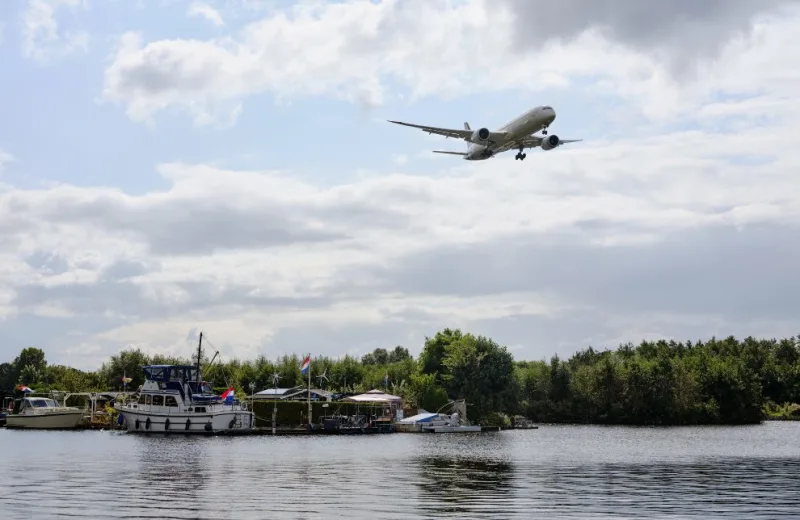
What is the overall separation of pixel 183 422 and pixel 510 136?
46.9 m

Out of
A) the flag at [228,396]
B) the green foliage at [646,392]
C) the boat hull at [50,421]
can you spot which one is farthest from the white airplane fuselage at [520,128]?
the green foliage at [646,392]

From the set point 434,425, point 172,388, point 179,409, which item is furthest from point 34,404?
point 434,425

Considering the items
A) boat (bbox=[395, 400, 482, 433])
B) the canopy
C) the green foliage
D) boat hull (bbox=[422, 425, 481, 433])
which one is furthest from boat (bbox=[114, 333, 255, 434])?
the green foliage

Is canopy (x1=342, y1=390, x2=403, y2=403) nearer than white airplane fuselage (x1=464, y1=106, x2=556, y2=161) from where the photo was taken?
No

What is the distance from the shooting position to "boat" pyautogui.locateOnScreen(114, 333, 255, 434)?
98.7 metres

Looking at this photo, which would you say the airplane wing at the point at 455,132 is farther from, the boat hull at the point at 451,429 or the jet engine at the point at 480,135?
the boat hull at the point at 451,429

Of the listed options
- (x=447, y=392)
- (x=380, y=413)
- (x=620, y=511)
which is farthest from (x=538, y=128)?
(x=447, y=392)

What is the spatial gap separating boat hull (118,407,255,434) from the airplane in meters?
38.0

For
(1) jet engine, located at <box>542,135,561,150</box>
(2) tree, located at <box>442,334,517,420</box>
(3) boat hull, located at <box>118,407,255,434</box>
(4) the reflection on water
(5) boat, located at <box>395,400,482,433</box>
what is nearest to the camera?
(4) the reflection on water

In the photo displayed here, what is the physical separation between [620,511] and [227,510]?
16.4 metres

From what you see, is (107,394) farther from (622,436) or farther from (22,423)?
(622,436)

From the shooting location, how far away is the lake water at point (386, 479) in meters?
39.2

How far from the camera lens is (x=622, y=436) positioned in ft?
354

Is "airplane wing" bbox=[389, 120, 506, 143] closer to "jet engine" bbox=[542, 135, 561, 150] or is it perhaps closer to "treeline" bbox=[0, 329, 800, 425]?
"jet engine" bbox=[542, 135, 561, 150]
